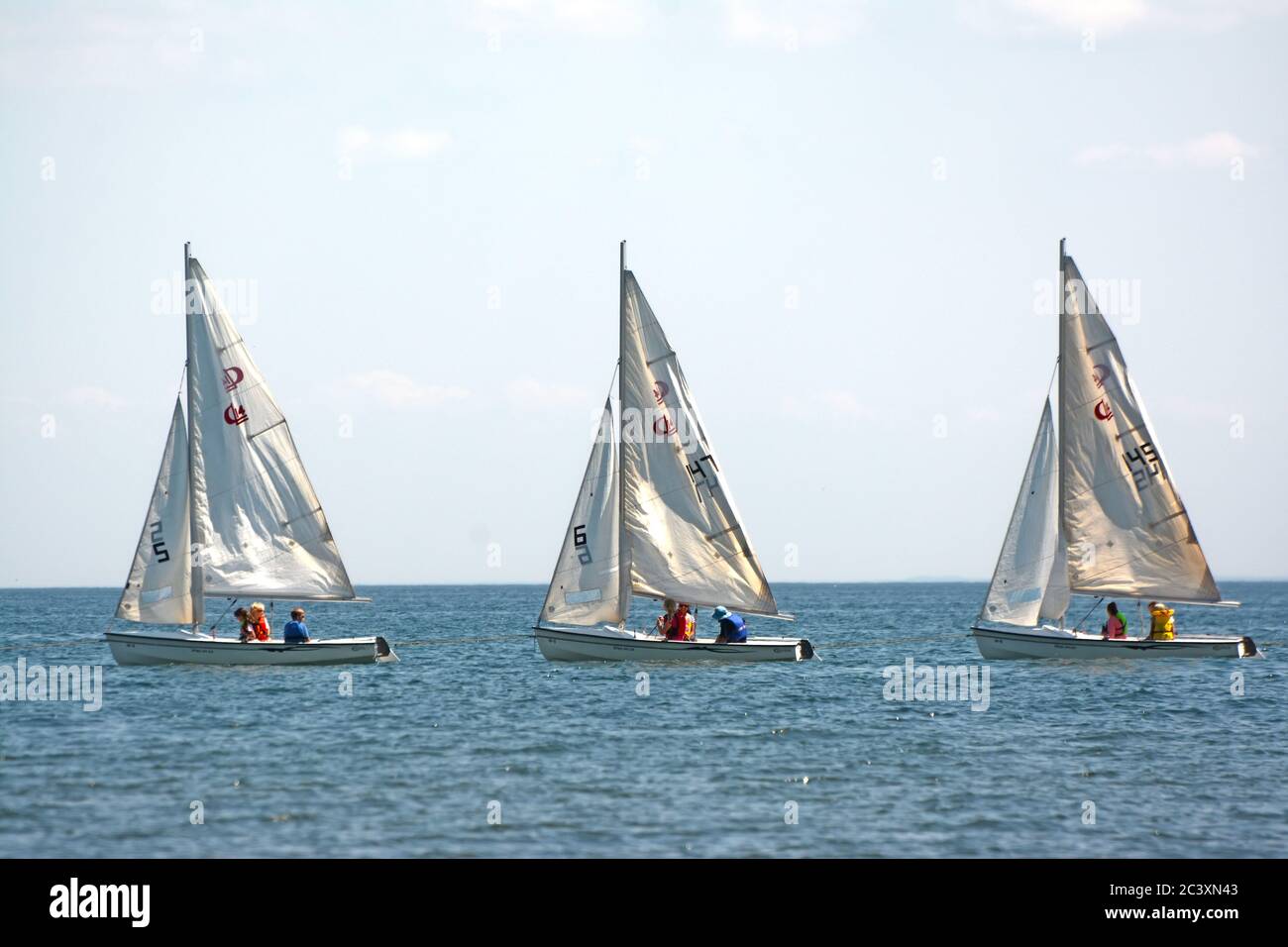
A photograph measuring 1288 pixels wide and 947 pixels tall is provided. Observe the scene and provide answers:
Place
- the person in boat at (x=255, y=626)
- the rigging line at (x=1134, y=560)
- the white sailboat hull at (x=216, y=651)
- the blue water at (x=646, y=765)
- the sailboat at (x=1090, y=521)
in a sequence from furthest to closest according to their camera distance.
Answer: the rigging line at (x=1134, y=560) → the sailboat at (x=1090, y=521) → the person in boat at (x=255, y=626) → the white sailboat hull at (x=216, y=651) → the blue water at (x=646, y=765)

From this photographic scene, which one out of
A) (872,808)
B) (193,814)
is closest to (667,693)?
(872,808)

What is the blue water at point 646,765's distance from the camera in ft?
66.2

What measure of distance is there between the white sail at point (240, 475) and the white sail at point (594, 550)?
5.90 m

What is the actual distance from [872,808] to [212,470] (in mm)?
21024

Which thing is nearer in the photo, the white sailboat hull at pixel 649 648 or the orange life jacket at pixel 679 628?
the white sailboat hull at pixel 649 648

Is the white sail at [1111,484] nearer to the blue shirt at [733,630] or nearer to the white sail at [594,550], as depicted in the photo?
the blue shirt at [733,630]

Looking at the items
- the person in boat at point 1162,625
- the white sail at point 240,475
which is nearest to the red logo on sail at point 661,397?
the white sail at point 240,475

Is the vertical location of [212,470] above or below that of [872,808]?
above

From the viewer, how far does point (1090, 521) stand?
41.3m

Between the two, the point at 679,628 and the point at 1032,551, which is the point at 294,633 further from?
the point at 1032,551

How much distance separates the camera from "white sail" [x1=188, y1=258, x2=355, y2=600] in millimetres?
37281

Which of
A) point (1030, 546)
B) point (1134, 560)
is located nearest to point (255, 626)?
point (1030, 546)
